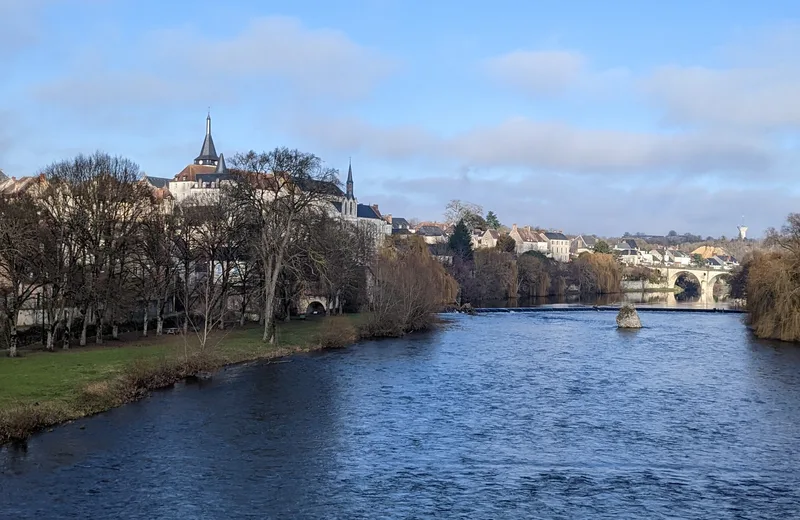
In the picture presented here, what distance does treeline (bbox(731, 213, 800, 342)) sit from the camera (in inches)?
2267

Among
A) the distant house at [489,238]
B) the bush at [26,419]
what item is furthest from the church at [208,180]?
the bush at [26,419]

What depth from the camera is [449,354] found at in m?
49.9

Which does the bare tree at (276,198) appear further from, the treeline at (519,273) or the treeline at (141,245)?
the treeline at (519,273)

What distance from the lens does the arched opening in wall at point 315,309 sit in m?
74.3

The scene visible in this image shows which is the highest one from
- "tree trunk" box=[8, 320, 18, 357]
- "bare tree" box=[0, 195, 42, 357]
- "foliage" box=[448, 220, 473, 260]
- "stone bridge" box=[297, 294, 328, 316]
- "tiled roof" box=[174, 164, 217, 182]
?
"tiled roof" box=[174, 164, 217, 182]

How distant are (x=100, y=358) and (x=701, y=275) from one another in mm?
138647

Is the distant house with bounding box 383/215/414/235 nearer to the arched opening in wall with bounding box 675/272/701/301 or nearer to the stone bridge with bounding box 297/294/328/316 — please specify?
the arched opening in wall with bounding box 675/272/701/301

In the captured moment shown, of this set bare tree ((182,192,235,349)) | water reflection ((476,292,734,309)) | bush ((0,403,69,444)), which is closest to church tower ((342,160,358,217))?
water reflection ((476,292,734,309))

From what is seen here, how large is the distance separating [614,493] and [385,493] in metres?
6.57

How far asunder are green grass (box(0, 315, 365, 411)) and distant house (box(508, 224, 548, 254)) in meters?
136

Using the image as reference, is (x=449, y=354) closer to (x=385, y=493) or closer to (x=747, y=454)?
(x=747, y=454)

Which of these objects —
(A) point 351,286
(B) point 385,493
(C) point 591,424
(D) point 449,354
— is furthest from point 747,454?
(A) point 351,286

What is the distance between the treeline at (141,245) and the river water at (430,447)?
9.89 metres

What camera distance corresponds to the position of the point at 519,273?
396ft
